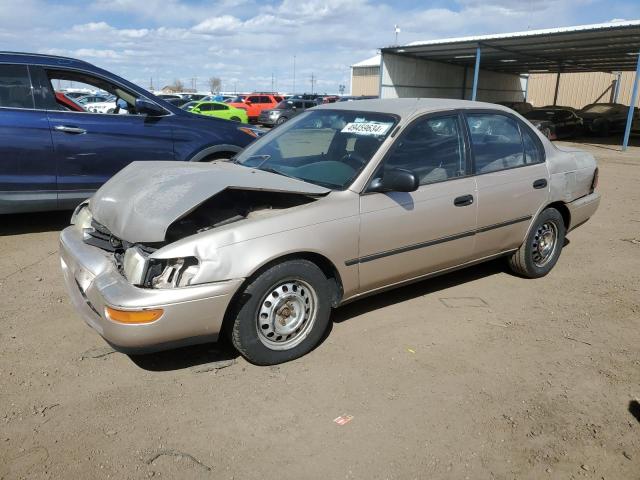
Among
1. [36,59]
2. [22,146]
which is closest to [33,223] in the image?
[22,146]

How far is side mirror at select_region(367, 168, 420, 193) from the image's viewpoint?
11.0 feet

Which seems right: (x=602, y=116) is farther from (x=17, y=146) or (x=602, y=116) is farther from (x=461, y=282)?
(x=17, y=146)

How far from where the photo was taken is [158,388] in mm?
3021

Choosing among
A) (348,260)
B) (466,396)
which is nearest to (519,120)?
(348,260)

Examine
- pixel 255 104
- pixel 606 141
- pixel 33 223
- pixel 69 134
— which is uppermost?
pixel 69 134

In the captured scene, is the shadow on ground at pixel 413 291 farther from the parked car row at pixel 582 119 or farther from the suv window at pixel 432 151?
the parked car row at pixel 582 119

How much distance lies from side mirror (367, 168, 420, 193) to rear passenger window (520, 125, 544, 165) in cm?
169

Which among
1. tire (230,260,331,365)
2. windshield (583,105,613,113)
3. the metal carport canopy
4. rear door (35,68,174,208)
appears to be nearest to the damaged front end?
tire (230,260,331,365)

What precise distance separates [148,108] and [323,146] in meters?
2.78

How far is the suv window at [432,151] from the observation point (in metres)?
3.71

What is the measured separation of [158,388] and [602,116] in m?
26.3

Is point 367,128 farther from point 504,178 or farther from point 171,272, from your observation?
point 171,272

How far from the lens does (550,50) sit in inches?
942

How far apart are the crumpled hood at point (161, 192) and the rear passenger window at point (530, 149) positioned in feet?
7.07
